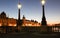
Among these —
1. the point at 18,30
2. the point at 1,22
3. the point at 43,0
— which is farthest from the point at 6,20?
the point at 43,0

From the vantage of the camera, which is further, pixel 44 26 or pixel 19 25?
pixel 19 25

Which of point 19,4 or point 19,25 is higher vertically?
point 19,4

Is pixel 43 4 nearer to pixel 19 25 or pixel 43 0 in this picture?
pixel 43 0

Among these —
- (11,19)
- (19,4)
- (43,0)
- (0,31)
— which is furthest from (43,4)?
(11,19)

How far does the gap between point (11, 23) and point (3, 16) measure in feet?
18.7

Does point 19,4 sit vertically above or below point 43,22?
above

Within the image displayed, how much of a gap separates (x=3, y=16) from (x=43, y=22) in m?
49.3

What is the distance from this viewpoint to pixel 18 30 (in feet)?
76.0

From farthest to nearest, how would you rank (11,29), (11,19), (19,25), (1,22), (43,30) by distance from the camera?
(11,19)
(1,22)
(11,29)
(19,25)
(43,30)

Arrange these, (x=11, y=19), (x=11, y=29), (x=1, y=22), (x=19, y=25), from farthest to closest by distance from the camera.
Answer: (x=11, y=19) → (x=1, y=22) → (x=11, y=29) → (x=19, y=25)

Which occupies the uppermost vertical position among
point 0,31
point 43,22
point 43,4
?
point 43,4

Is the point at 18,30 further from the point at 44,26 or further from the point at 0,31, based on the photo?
Answer: the point at 44,26

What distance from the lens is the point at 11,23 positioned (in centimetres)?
6762

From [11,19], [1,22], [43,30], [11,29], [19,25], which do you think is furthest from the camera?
[11,19]
